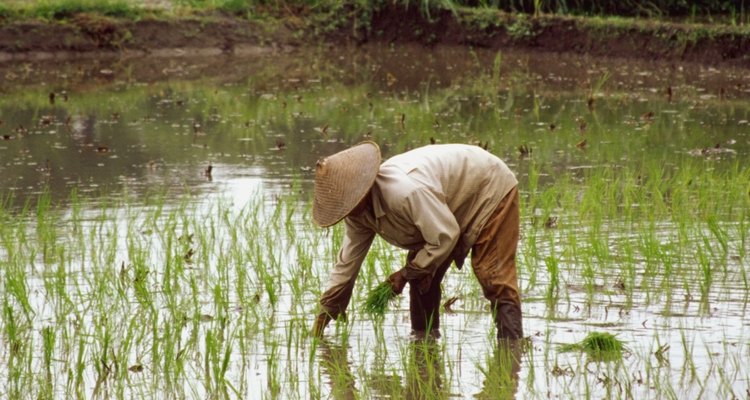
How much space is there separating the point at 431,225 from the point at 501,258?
1.52 ft

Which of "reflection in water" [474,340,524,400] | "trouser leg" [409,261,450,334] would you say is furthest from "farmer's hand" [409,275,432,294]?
"reflection in water" [474,340,524,400]

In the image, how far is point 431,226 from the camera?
12.7 ft

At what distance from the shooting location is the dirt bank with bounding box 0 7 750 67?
44.5ft

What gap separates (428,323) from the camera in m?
4.51

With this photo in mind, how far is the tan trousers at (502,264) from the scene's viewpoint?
421cm

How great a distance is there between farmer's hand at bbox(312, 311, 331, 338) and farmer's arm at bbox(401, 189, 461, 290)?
18.8 inches

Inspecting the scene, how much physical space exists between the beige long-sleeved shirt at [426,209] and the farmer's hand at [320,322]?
0.15 feet

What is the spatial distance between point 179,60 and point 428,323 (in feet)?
37.7

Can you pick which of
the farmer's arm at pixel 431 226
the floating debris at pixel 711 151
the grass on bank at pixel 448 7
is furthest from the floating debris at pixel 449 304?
the grass on bank at pixel 448 7

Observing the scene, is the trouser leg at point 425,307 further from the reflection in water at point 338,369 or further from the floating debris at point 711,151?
the floating debris at point 711,151

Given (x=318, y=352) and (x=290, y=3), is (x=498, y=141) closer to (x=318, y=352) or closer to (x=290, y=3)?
(x=318, y=352)

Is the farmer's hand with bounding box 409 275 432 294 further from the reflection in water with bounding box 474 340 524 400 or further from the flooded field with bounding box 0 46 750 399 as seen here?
the reflection in water with bounding box 474 340 524 400

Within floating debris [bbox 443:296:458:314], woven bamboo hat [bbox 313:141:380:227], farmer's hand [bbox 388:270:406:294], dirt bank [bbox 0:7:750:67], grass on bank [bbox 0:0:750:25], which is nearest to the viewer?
woven bamboo hat [bbox 313:141:380:227]

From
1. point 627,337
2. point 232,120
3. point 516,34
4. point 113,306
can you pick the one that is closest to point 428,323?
point 627,337
